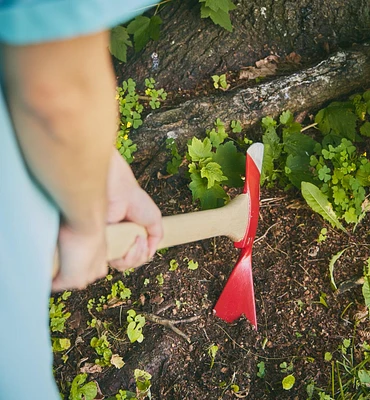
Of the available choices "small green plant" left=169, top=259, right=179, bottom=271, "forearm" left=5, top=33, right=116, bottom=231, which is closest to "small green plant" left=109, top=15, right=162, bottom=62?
"small green plant" left=169, top=259, right=179, bottom=271

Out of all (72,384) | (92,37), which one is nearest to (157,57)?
(72,384)

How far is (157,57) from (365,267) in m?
1.32

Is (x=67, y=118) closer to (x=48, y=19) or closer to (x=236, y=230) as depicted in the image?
(x=48, y=19)

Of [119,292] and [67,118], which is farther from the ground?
[67,118]

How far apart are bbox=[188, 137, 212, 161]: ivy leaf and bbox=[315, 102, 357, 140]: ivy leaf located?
0.57 m

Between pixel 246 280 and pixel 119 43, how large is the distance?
1194mm

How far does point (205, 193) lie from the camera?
7.18 ft

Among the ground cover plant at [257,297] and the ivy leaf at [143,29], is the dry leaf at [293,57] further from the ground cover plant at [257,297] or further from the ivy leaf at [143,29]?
the ivy leaf at [143,29]

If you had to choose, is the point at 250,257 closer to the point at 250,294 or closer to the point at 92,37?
the point at 250,294

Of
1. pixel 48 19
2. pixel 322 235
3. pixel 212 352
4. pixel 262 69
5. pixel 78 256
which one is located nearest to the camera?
pixel 48 19

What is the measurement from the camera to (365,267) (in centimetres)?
215

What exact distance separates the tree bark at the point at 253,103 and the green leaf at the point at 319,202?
1.29 feet

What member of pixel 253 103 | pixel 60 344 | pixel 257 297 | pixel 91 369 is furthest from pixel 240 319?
pixel 253 103

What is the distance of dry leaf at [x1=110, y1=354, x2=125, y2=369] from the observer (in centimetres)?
203
